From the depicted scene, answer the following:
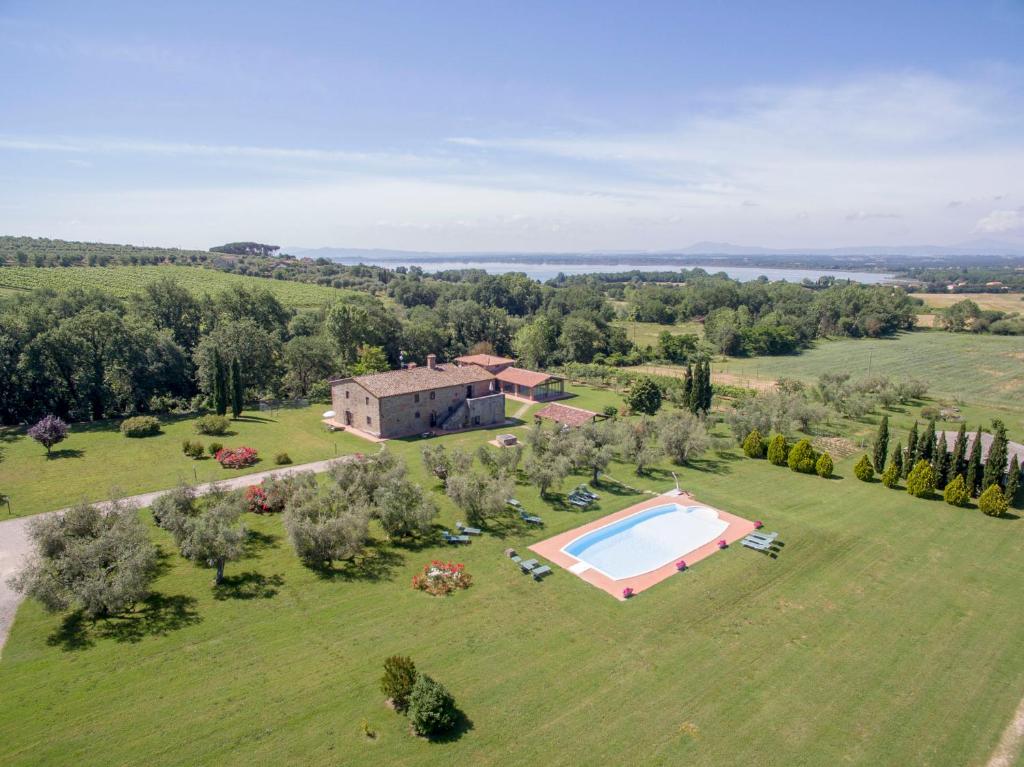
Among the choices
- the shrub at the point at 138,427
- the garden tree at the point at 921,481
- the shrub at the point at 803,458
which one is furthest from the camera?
the shrub at the point at 138,427

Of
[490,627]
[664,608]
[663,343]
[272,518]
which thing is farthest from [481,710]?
[663,343]

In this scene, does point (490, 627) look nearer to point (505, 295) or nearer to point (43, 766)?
point (43, 766)

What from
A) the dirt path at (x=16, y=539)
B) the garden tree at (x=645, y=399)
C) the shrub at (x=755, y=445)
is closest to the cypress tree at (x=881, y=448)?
the shrub at (x=755, y=445)

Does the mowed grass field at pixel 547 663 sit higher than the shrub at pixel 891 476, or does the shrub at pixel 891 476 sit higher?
the shrub at pixel 891 476

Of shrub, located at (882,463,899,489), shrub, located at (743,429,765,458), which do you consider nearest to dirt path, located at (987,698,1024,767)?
shrub, located at (882,463,899,489)

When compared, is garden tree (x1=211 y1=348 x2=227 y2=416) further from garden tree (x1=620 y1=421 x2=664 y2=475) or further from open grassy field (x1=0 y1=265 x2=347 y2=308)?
garden tree (x1=620 y1=421 x2=664 y2=475)

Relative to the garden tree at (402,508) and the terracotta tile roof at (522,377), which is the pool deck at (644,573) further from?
the terracotta tile roof at (522,377)

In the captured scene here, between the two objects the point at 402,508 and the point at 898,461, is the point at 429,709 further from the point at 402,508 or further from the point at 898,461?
the point at 898,461
